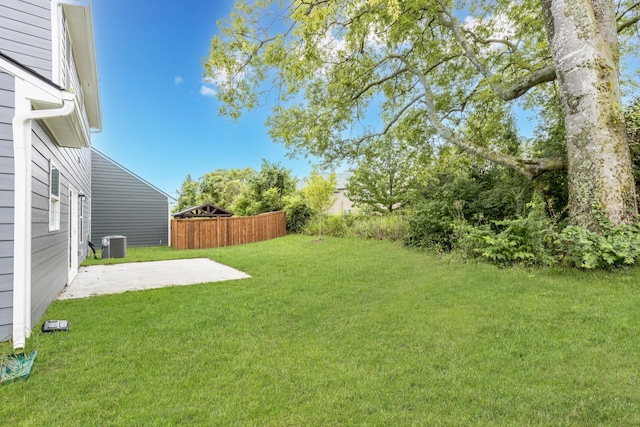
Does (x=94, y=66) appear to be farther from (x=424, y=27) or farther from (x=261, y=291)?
(x=424, y=27)

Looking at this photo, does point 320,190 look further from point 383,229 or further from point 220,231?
point 220,231

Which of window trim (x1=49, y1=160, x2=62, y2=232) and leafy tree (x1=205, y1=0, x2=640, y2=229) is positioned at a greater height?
leafy tree (x1=205, y1=0, x2=640, y2=229)

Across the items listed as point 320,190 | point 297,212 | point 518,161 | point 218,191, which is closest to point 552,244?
point 518,161

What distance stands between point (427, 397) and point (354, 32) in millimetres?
7083

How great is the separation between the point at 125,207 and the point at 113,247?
4507 millimetres

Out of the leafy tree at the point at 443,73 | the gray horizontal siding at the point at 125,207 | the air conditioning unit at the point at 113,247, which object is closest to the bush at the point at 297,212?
the leafy tree at the point at 443,73

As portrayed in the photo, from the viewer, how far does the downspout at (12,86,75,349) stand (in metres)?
2.95

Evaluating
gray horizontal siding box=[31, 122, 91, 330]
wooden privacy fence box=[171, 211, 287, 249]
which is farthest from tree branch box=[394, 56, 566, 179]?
wooden privacy fence box=[171, 211, 287, 249]

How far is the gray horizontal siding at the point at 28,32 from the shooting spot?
11.8ft

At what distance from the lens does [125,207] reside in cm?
1373

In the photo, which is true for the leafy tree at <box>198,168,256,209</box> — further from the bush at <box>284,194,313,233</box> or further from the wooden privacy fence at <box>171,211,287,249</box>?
the wooden privacy fence at <box>171,211,287,249</box>

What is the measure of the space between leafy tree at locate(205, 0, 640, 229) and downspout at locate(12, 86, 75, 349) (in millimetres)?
4018

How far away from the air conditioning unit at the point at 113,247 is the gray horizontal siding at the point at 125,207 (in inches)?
158

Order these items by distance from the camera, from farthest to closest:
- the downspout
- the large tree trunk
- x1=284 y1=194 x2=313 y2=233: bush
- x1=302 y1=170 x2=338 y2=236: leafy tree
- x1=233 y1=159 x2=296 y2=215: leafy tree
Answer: x1=233 y1=159 x2=296 y2=215: leafy tree < x1=284 y1=194 x2=313 y2=233: bush < x1=302 y1=170 x2=338 y2=236: leafy tree < the large tree trunk < the downspout
